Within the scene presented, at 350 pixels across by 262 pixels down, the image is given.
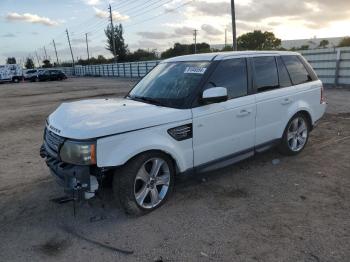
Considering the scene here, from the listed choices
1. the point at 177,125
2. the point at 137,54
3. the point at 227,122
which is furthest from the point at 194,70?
the point at 137,54

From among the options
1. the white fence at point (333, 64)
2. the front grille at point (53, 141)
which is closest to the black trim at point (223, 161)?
the front grille at point (53, 141)

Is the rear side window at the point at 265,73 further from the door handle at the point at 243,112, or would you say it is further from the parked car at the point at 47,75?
the parked car at the point at 47,75

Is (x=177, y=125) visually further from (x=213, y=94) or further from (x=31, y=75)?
(x=31, y=75)

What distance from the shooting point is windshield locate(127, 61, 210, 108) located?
4559mm

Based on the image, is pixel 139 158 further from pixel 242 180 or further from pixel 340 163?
pixel 340 163

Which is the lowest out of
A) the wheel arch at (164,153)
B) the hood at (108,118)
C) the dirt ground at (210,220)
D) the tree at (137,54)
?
the dirt ground at (210,220)

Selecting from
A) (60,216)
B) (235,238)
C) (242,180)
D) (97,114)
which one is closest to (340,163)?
(242,180)

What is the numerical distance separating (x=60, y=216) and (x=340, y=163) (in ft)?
14.2

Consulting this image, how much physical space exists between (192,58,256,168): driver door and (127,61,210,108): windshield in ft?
0.68

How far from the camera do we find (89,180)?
Answer: 3.74 metres

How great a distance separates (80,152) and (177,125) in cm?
118

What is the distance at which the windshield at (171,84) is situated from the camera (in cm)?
456

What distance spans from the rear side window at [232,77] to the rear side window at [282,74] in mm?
819

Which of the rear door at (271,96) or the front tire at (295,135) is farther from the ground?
the rear door at (271,96)
